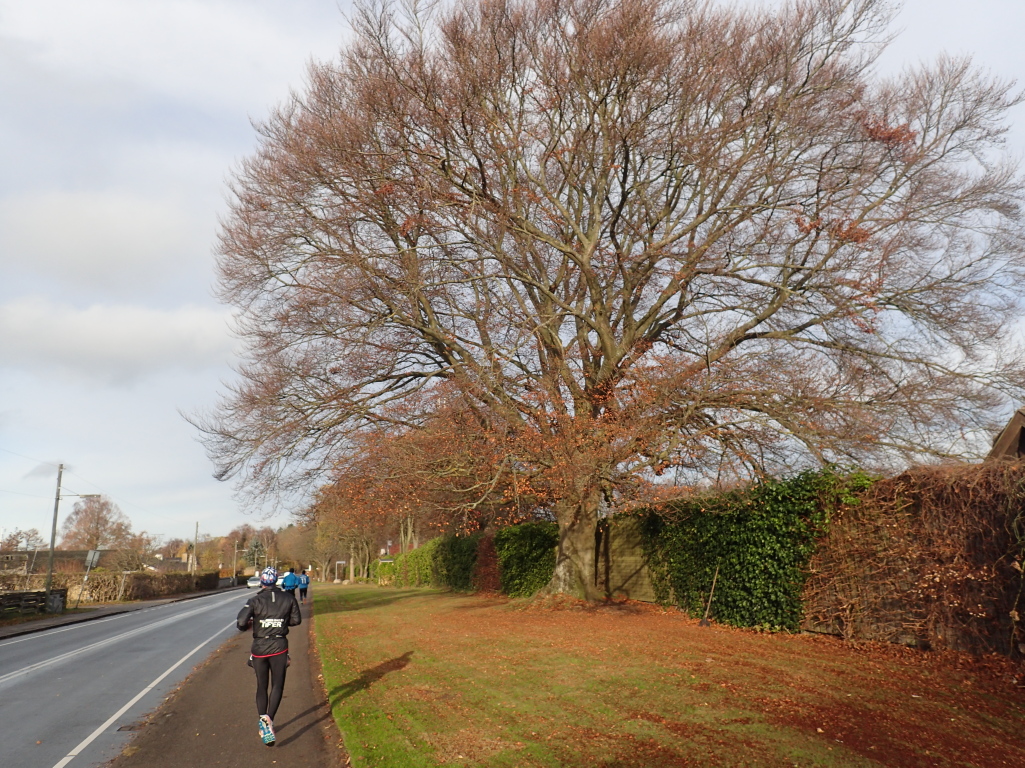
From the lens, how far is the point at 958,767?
5.89 m

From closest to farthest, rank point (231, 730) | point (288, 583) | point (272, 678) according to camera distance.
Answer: point (272, 678) → point (231, 730) → point (288, 583)

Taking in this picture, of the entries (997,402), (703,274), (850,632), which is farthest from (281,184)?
(997,402)

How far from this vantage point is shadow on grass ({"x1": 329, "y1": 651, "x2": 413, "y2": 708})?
9.95m

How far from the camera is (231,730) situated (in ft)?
27.5

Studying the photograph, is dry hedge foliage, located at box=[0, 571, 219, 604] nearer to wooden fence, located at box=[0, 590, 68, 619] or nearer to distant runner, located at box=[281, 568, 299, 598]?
wooden fence, located at box=[0, 590, 68, 619]

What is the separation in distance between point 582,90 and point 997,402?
1106 centimetres

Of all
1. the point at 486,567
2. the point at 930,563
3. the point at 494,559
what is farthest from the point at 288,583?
the point at 486,567

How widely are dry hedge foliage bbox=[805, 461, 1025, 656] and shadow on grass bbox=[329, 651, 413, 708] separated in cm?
698

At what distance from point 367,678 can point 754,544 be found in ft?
24.4

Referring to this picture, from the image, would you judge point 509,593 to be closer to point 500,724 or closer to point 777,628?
point 777,628

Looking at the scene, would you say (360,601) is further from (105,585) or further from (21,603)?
(105,585)

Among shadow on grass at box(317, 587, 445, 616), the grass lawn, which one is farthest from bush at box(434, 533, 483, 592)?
the grass lawn

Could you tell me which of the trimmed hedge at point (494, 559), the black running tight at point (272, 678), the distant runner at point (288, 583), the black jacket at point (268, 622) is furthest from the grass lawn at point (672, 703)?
the trimmed hedge at point (494, 559)

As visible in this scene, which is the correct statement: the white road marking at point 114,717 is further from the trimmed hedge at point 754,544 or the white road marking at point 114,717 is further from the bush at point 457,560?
the bush at point 457,560
